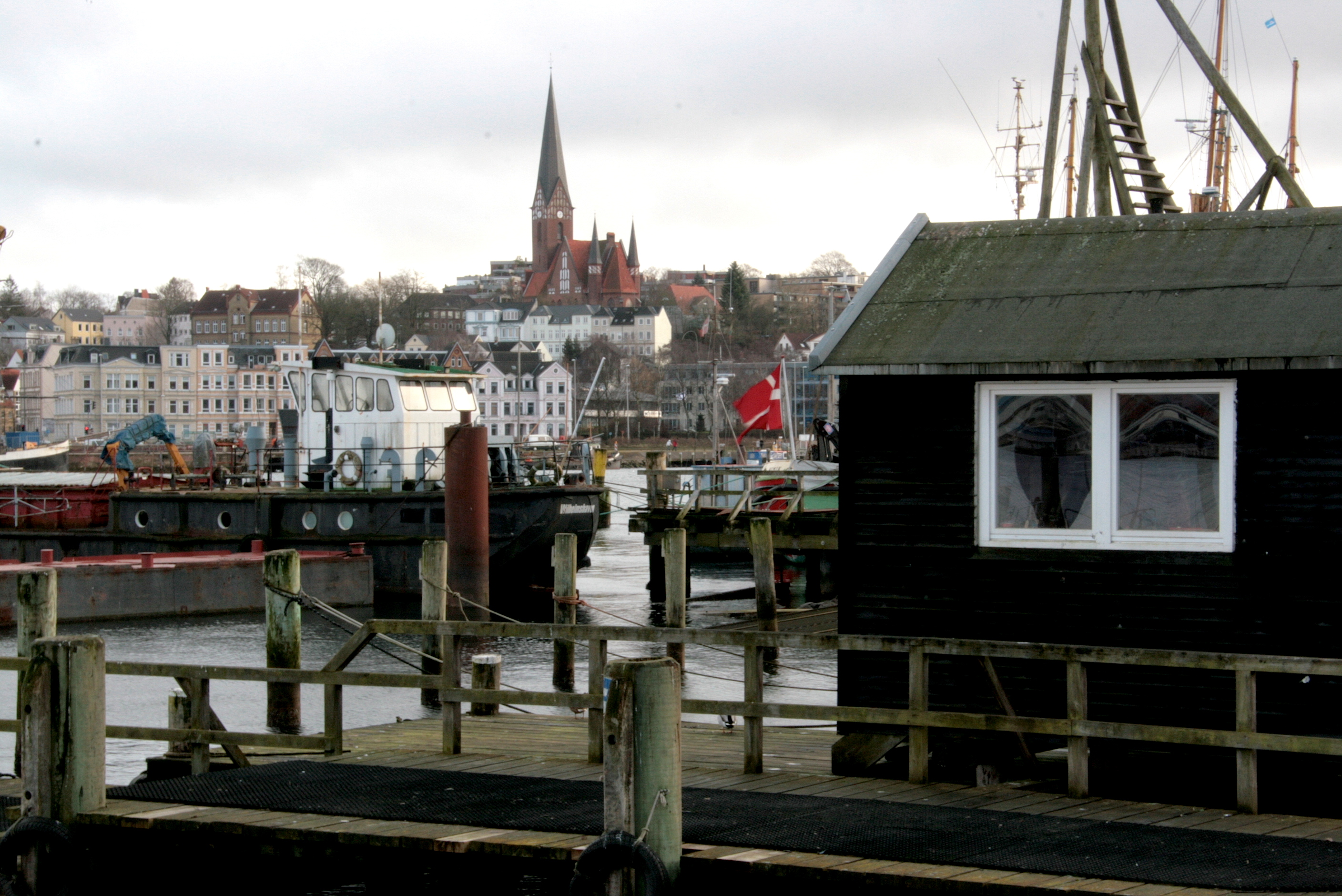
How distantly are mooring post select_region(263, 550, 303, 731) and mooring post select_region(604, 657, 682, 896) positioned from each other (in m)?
5.03

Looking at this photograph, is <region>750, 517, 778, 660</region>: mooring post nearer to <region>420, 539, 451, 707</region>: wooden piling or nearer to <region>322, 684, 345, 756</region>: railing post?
<region>420, 539, 451, 707</region>: wooden piling

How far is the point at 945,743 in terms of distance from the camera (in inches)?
370

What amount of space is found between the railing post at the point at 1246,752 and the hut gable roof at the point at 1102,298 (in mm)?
1874

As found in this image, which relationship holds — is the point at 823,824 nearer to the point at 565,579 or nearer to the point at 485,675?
the point at 485,675

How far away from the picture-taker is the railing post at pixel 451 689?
988 centimetres

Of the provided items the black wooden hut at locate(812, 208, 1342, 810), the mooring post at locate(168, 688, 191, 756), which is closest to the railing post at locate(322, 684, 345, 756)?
the mooring post at locate(168, 688, 191, 756)

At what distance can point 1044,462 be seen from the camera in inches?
357

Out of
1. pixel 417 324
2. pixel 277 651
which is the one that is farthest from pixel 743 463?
pixel 417 324

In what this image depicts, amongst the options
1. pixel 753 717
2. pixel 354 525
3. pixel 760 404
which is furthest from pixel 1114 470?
pixel 760 404

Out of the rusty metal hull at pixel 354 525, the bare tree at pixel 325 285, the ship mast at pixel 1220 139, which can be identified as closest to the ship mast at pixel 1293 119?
the ship mast at pixel 1220 139

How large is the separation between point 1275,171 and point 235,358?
→ 127641mm

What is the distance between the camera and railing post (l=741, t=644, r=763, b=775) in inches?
357

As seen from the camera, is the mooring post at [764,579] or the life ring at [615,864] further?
the mooring post at [764,579]

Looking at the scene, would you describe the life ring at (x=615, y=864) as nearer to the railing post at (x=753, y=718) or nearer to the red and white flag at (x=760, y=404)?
the railing post at (x=753, y=718)
